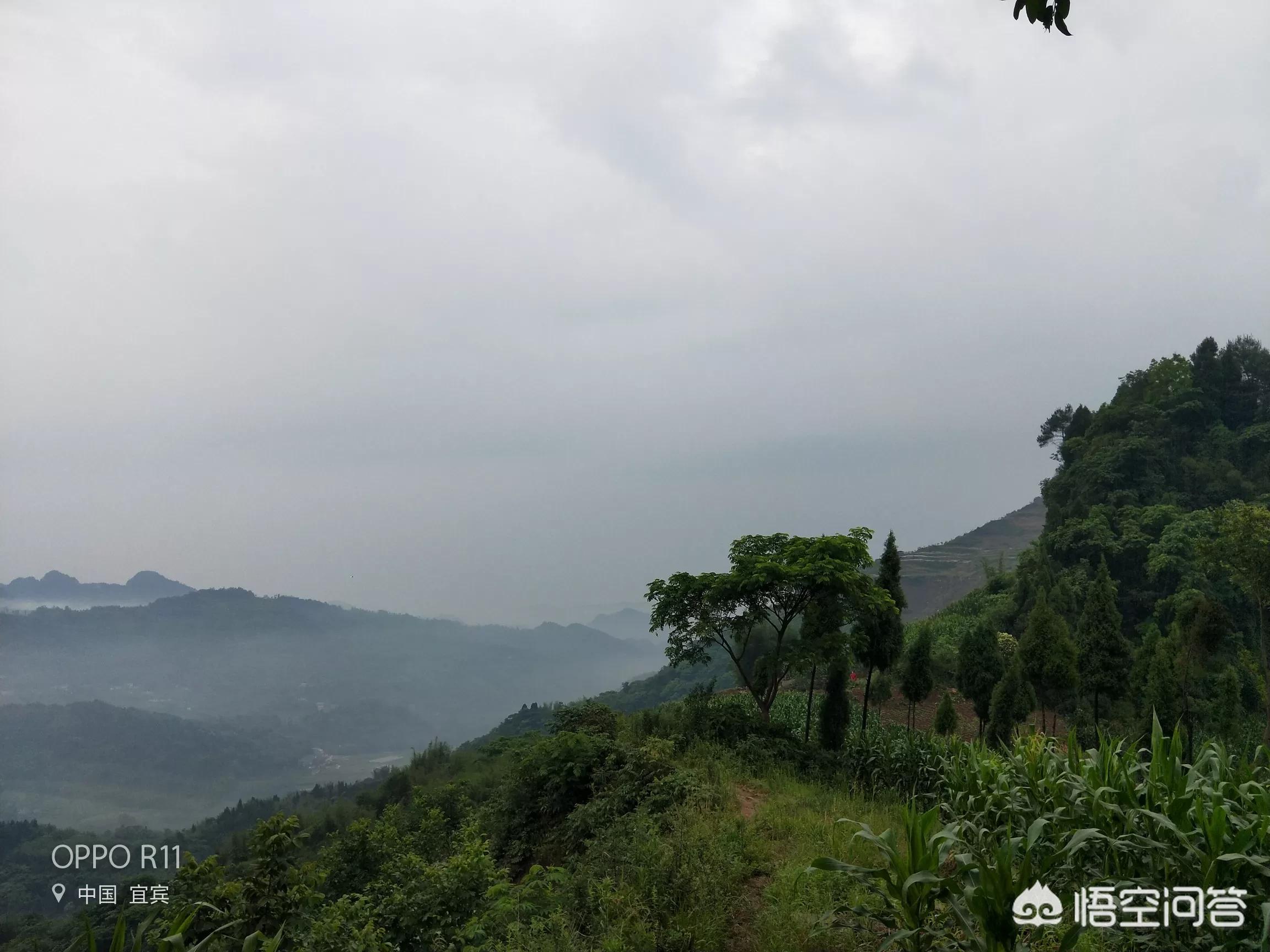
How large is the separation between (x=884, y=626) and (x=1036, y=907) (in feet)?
40.8

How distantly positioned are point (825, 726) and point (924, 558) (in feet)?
201

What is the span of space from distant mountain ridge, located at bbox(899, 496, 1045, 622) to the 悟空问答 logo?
149 ft

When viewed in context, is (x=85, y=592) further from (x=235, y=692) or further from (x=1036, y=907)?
(x=1036, y=907)

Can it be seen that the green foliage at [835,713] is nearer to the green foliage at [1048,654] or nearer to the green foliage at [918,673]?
the green foliage at [918,673]

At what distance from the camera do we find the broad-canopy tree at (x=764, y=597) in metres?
12.5

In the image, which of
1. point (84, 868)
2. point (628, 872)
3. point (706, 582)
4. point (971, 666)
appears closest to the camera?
point (628, 872)

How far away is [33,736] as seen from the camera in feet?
162

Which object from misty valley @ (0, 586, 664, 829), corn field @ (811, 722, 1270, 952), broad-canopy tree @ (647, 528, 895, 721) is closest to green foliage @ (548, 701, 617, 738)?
broad-canopy tree @ (647, 528, 895, 721)

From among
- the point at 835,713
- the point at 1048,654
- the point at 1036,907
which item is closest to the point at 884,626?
the point at 835,713

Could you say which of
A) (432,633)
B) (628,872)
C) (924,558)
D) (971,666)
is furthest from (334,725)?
(628,872)

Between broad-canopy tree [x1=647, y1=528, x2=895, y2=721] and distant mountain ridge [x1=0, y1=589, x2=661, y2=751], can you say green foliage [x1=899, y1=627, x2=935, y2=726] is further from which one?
distant mountain ridge [x1=0, y1=589, x2=661, y2=751]

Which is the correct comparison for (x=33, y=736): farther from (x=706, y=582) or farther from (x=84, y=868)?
(x=706, y=582)

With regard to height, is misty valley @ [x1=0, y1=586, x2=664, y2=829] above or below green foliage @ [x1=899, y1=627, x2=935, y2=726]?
below

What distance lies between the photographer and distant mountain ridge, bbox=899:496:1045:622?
57.1m
